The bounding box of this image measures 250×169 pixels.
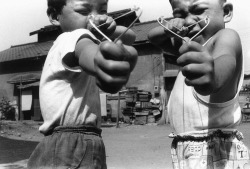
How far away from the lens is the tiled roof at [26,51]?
70.1 feet

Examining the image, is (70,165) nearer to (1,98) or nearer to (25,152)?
(25,152)

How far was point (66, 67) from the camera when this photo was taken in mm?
1438

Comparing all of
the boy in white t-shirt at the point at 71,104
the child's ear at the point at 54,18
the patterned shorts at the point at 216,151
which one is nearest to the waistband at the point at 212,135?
the patterned shorts at the point at 216,151

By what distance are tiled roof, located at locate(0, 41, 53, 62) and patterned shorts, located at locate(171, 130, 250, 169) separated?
19.3 metres

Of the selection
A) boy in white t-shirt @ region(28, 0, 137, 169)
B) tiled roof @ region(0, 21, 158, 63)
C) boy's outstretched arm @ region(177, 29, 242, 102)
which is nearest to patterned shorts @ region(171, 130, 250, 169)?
boy in white t-shirt @ region(28, 0, 137, 169)

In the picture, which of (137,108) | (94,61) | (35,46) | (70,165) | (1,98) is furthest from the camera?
(35,46)

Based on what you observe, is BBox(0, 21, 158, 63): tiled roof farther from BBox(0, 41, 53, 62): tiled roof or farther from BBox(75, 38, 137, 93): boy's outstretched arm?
BBox(75, 38, 137, 93): boy's outstretched arm

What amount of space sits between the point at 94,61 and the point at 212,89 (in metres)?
0.39

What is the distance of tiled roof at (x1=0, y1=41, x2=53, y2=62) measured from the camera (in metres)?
21.4

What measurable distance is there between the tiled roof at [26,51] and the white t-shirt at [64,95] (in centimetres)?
1922

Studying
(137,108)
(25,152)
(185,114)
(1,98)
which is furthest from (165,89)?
(185,114)

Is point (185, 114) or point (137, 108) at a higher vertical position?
point (185, 114)

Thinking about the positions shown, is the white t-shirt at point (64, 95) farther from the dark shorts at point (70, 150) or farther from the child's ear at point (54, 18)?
the child's ear at point (54, 18)

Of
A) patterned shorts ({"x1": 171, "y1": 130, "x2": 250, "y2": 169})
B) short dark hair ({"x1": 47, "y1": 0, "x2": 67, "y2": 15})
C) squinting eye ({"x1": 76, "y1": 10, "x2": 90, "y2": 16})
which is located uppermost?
short dark hair ({"x1": 47, "y1": 0, "x2": 67, "y2": 15})
